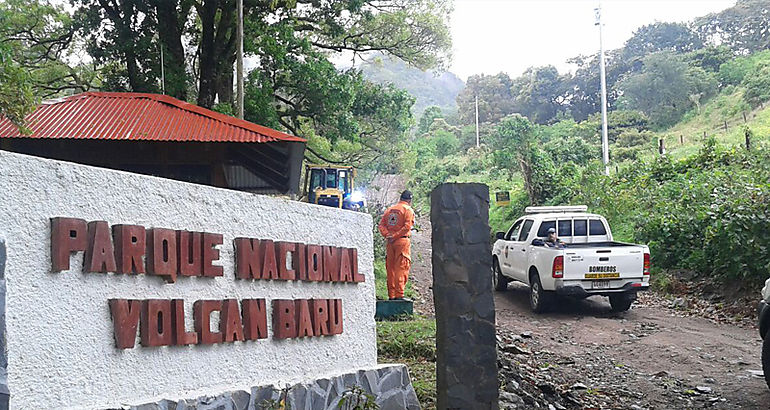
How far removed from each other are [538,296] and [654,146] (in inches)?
1067

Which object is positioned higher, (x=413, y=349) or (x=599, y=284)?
(x=599, y=284)

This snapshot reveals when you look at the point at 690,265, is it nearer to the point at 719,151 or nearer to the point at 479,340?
the point at 719,151

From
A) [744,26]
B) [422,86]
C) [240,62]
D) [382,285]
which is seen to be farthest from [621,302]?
[422,86]

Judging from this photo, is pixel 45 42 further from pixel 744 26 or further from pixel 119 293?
pixel 744 26

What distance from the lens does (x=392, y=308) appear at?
11125 mm

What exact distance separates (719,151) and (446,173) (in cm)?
2554

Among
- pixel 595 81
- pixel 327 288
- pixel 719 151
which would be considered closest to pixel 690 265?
pixel 719 151

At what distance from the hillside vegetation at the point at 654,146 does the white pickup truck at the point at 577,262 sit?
2331mm

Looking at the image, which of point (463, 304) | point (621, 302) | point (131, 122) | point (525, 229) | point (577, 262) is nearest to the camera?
point (463, 304)

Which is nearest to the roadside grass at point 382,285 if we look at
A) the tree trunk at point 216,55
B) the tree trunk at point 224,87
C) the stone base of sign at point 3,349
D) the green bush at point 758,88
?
the tree trunk at point 224,87

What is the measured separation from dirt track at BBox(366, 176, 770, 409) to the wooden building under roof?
4720 millimetres

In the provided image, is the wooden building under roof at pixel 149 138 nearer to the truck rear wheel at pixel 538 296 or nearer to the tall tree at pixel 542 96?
the truck rear wheel at pixel 538 296

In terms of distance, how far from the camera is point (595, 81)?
60562 millimetres

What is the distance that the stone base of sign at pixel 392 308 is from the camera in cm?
1104
